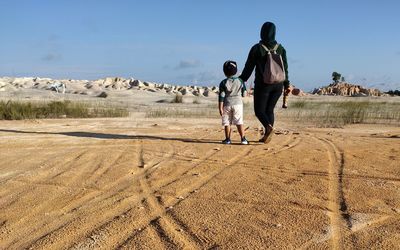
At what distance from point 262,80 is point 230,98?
63 cm

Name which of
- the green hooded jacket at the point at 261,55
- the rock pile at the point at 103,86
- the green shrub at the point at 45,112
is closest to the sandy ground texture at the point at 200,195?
the green hooded jacket at the point at 261,55

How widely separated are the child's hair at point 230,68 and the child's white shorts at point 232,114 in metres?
0.56

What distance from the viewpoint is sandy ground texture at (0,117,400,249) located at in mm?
3883

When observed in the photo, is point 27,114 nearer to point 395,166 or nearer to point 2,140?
point 2,140

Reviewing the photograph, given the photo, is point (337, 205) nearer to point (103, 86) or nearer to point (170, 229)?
point (170, 229)

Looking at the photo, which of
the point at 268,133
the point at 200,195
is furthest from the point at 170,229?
the point at 268,133

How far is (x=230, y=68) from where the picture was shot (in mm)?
8695

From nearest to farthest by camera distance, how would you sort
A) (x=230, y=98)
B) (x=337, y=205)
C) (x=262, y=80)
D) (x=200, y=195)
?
(x=337, y=205), (x=200, y=195), (x=262, y=80), (x=230, y=98)

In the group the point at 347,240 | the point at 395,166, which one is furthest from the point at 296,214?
the point at 395,166

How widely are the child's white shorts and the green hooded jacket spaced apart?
51cm

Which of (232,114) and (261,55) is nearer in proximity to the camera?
(261,55)

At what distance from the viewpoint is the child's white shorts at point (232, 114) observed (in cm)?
881

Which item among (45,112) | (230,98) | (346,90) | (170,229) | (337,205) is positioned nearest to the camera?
(170,229)

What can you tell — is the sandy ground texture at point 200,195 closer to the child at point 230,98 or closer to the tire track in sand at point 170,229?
the tire track in sand at point 170,229
